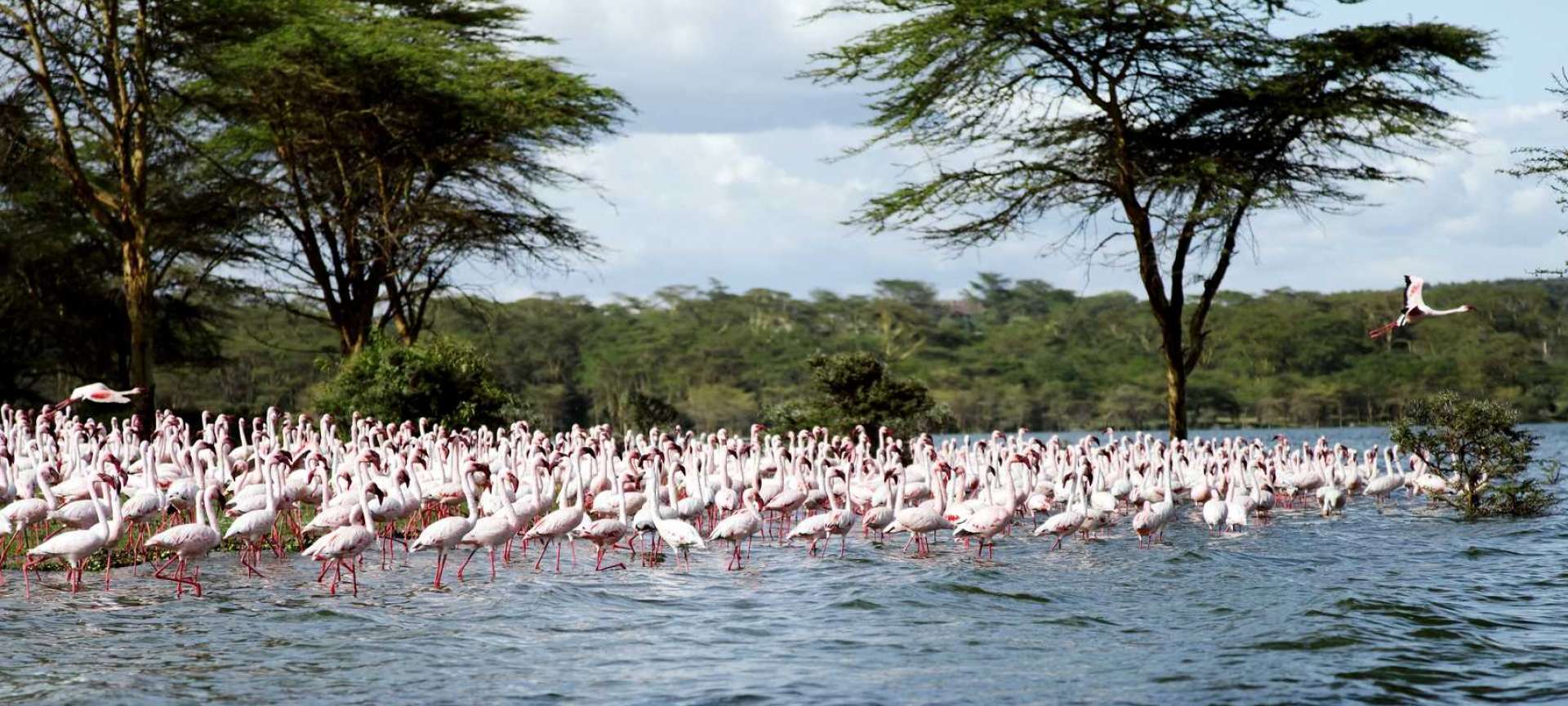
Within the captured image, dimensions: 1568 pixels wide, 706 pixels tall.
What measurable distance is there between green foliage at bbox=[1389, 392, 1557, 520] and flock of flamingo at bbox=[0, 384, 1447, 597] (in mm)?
1760

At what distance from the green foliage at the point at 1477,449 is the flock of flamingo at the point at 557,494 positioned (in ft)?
5.77

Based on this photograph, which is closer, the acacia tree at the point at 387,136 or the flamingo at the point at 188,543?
the flamingo at the point at 188,543

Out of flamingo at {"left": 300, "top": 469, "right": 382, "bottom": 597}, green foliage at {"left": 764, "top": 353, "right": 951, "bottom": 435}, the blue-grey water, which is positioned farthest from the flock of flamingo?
green foliage at {"left": 764, "top": 353, "right": 951, "bottom": 435}

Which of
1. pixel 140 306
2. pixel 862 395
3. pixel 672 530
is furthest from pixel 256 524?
pixel 862 395

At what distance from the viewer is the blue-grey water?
1042 cm

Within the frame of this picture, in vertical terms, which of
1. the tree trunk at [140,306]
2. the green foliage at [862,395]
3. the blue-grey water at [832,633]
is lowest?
the blue-grey water at [832,633]

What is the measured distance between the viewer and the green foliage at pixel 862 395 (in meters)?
31.4

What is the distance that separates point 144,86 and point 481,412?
349 inches

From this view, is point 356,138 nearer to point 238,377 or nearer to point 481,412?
point 481,412

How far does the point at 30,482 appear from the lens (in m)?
17.2

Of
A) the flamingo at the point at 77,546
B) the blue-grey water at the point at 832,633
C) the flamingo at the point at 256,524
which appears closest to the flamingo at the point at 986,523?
the blue-grey water at the point at 832,633

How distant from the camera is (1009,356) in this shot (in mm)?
101750

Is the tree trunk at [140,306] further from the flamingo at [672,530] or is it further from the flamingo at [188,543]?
the flamingo at [672,530]

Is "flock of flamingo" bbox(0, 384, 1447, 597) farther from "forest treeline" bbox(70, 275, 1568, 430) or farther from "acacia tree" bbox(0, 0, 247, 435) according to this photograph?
"forest treeline" bbox(70, 275, 1568, 430)
